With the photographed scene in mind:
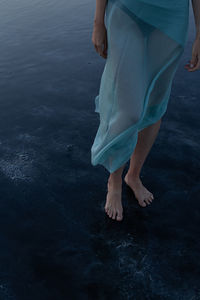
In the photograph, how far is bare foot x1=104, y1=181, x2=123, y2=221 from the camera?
1.47m

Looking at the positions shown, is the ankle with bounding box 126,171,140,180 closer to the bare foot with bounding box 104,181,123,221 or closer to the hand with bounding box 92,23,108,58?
the bare foot with bounding box 104,181,123,221

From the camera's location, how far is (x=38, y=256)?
1.30m

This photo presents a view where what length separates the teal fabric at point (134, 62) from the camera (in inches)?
39.6

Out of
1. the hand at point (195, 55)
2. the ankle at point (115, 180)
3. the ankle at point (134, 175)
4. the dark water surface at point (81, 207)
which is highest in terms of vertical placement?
the hand at point (195, 55)

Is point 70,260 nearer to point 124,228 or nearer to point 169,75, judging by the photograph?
point 124,228

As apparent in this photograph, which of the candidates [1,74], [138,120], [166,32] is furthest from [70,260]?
[1,74]

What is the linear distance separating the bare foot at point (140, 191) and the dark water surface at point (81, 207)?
0.12ft

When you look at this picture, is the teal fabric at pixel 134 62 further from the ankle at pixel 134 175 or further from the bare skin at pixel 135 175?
the ankle at pixel 134 175

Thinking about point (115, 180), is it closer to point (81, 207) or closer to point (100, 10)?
point (81, 207)

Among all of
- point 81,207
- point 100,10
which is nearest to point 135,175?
point 81,207

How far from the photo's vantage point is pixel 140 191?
1.57 metres

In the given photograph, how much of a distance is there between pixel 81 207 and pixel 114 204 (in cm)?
20

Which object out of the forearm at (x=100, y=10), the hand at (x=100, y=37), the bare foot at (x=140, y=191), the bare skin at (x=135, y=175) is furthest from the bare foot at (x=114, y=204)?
the forearm at (x=100, y=10)

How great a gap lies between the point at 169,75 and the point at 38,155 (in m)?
1.09
